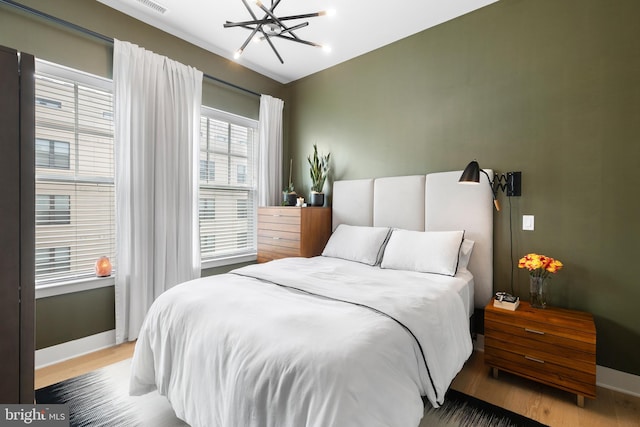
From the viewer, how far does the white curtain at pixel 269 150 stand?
3994 mm

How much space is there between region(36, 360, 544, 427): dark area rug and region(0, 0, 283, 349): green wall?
55cm

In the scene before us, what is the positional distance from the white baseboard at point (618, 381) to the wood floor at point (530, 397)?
0.05 m

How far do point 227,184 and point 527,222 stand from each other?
3189 mm

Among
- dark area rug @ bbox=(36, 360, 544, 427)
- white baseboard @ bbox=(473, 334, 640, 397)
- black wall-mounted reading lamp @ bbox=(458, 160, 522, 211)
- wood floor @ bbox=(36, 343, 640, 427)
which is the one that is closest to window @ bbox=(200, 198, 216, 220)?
wood floor @ bbox=(36, 343, 640, 427)

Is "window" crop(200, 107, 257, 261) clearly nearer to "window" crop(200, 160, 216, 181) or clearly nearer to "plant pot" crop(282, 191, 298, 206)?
"window" crop(200, 160, 216, 181)

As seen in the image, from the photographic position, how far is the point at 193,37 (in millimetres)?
3240

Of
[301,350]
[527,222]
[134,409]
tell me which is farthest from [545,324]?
[134,409]

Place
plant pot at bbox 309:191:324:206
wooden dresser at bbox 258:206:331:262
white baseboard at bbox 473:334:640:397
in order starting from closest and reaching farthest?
1. white baseboard at bbox 473:334:640:397
2. wooden dresser at bbox 258:206:331:262
3. plant pot at bbox 309:191:324:206

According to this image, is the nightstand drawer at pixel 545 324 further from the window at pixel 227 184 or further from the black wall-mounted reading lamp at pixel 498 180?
the window at pixel 227 184

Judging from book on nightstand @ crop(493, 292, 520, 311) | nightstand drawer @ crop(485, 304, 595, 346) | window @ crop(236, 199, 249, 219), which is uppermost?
window @ crop(236, 199, 249, 219)

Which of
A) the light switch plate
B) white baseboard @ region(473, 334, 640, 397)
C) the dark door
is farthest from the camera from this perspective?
the light switch plate

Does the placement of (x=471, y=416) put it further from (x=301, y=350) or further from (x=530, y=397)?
(x=301, y=350)

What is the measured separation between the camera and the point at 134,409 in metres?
1.85

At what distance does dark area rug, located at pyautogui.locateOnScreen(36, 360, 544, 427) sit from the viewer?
1.75m
